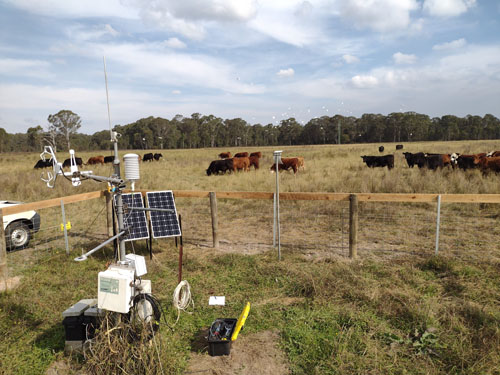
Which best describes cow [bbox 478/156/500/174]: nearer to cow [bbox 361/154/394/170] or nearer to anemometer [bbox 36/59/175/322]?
cow [bbox 361/154/394/170]

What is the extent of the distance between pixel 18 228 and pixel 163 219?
3549mm

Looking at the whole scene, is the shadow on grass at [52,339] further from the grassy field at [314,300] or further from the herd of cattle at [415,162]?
the herd of cattle at [415,162]

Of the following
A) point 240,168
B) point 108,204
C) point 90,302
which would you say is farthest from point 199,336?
point 240,168

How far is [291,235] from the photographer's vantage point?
8531 mm

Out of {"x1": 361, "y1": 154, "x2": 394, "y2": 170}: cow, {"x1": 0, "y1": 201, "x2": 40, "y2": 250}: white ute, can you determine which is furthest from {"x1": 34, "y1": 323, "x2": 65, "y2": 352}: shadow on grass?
{"x1": 361, "y1": 154, "x2": 394, "y2": 170}: cow

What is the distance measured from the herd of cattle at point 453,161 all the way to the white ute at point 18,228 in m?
18.4

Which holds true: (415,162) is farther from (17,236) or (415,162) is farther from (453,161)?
(17,236)

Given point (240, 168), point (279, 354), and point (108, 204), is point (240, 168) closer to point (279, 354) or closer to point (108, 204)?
point (108, 204)

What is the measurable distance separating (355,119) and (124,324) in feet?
352

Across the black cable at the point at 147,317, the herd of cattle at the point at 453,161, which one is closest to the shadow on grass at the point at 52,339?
the black cable at the point at 147,317

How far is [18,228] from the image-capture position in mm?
7895

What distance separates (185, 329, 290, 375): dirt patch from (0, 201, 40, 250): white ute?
588 centimetres

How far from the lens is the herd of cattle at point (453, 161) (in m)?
16.8

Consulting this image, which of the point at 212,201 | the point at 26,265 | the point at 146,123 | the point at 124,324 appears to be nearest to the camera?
the point at 124,324
